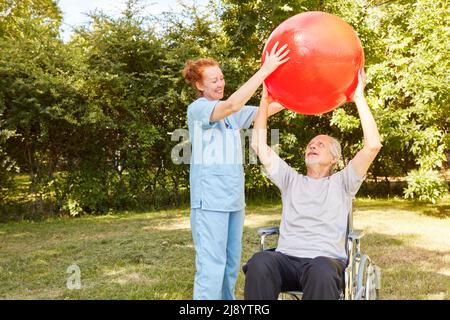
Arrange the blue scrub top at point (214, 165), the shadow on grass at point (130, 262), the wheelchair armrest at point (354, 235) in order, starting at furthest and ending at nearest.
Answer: the shadow on grass at point (130, 262) → the blue scrub top at point (214, 165) → the wheelchair armrest at point (354, 235)

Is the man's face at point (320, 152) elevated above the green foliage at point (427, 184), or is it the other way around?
the man's face at point (320, 152)

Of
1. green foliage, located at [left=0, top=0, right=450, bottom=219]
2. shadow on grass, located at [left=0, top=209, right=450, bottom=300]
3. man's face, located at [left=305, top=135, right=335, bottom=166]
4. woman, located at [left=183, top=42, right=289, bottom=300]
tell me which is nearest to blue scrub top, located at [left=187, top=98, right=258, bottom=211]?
woman, located at [left=183, top=42, right=289, bottom=300]

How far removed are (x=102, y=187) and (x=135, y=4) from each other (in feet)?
9.36

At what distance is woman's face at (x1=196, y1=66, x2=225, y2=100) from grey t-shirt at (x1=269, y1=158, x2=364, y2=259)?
61 cm

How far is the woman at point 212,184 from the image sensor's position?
2.79m

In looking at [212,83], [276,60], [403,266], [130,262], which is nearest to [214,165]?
[212,83]

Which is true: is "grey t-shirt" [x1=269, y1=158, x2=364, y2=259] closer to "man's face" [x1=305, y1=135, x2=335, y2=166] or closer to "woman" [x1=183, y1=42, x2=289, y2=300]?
"man's face" [x1=305, y1=135, x2=335, y2=166]

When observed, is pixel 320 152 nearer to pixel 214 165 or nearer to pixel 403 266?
pixel 214 165

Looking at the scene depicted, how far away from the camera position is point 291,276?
99.0 inches

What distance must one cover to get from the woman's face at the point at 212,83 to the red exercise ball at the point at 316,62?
0.37m

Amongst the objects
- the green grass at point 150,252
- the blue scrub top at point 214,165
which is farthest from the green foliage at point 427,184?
the blue scrub top at point 214,165

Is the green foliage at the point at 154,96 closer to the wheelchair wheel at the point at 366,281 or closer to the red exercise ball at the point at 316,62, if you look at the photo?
the wheelchair wheel at the point at 366,281

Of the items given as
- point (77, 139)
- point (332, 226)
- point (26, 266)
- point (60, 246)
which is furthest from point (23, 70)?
point (332, 226)
